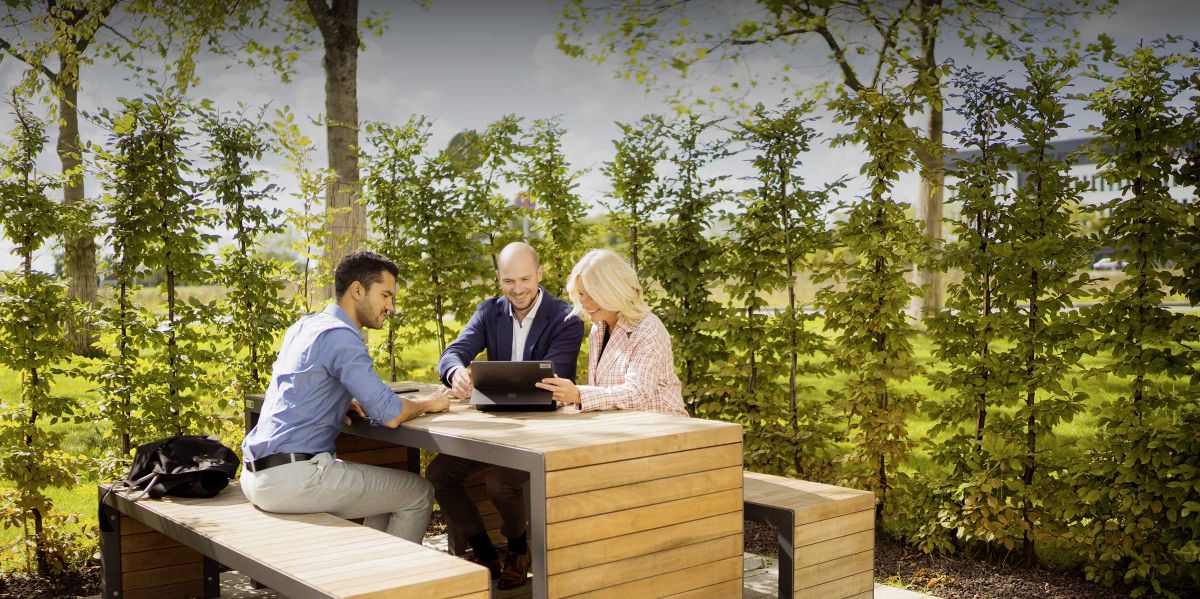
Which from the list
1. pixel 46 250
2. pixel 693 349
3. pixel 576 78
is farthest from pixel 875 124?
pixel 576 78

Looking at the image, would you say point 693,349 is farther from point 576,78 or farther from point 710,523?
point 576,78

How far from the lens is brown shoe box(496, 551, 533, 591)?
4.16 meters

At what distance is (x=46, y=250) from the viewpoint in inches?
183

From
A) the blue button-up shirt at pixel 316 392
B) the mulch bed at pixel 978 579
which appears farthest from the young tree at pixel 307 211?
the mulch bed at pixel 978 579

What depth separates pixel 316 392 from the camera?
324 centimetres

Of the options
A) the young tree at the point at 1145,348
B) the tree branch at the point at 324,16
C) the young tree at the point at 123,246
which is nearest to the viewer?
the young tree at the point at 1145,348

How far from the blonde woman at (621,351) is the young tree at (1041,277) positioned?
5.62 feet

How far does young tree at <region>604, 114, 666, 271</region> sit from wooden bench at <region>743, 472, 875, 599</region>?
2.40 meters

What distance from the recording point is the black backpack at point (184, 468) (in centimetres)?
351

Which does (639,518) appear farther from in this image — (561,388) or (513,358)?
(513,358)

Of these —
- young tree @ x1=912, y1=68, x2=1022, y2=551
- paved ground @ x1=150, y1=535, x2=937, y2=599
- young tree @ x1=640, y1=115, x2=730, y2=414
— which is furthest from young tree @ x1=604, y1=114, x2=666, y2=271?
paved ground @ x1=150, y1=535, x2=937, y2=599

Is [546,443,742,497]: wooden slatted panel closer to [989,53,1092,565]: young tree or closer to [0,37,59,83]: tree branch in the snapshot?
[989,53,1092,565]: young tree

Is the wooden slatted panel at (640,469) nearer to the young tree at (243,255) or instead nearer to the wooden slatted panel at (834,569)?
the wooden slatted panel at (834,569)

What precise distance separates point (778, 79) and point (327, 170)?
784cm
